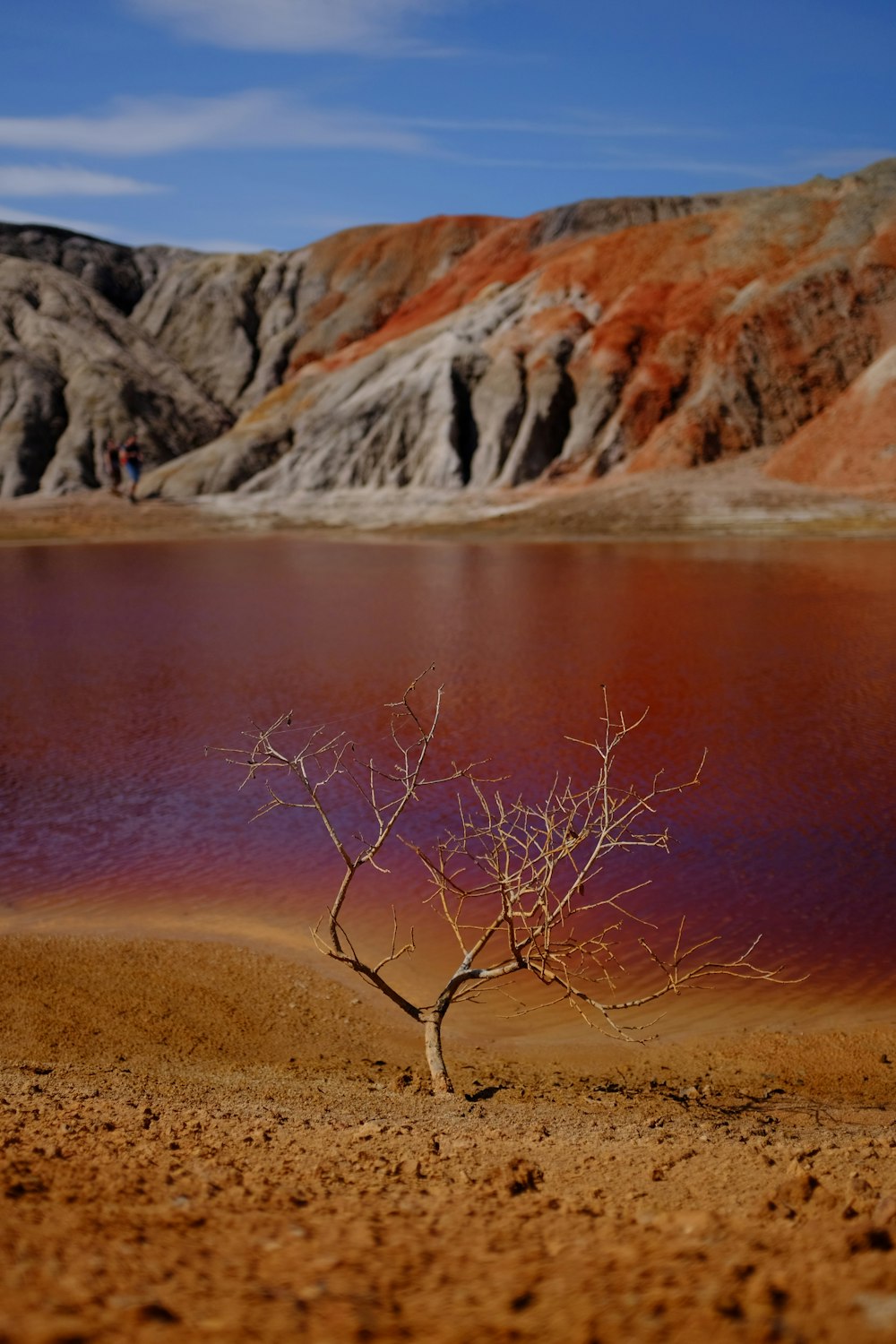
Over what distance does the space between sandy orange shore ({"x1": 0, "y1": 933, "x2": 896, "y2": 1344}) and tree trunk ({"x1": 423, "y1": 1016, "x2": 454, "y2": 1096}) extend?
0.22 metres

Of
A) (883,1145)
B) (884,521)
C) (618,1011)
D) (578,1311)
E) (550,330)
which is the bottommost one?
(618,1011)

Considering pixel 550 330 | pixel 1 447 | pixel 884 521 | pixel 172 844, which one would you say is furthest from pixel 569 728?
pixel 1 447

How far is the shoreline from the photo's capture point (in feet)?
154

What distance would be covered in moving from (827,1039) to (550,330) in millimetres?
60057

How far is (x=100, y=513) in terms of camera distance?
64.0 m

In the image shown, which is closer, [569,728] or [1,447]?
[569,728]

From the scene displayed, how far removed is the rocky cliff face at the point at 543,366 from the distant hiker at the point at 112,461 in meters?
1.37

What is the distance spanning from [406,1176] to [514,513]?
50.6 meters

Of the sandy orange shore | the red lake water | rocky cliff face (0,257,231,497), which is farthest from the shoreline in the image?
the sandy orange shore

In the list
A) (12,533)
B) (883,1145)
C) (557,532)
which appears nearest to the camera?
(883,1145)

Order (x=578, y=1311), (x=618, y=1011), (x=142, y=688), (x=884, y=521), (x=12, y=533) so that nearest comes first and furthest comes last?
(x=578, y=1311) < (x=618, y=1011) < (x=142, y=688) < (x=884, y=521) < (x=12, y=533)

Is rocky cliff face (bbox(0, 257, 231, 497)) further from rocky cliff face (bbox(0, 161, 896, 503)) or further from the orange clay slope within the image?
the orange clay slope

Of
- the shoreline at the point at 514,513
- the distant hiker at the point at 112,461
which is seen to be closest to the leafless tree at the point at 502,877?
the shoreline at the point at 514,513

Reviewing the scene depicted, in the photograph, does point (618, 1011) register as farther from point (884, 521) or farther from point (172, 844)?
point (884, 521)
